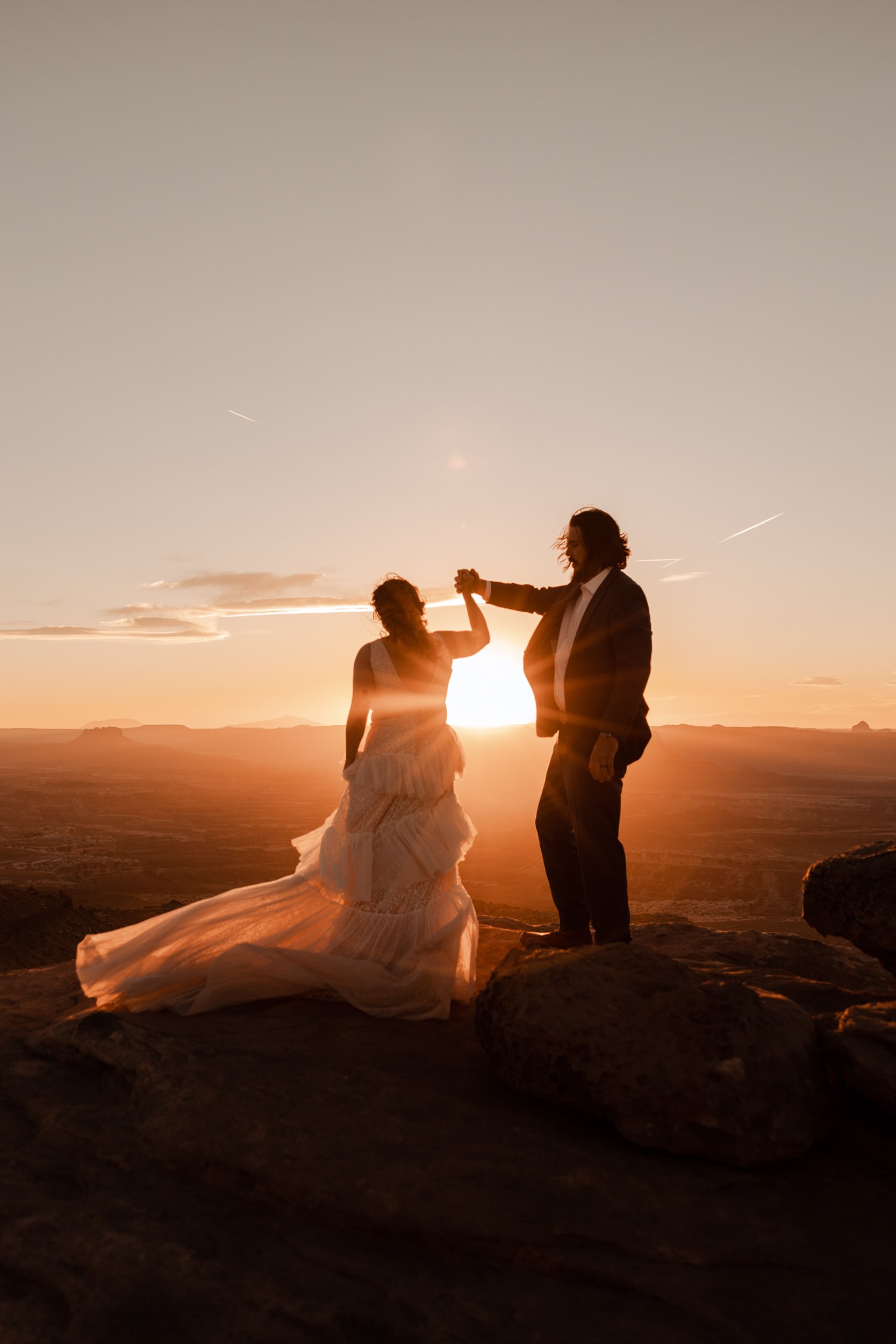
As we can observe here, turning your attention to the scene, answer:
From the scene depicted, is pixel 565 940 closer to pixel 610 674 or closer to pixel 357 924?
pixel 357 924

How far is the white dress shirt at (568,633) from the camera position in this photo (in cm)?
407

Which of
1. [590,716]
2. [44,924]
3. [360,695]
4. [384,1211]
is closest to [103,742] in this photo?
[44,924]

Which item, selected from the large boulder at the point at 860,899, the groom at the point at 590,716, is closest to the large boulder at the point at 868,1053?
the large boulder at the point at 860,899

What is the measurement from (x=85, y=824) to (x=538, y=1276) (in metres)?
34.6

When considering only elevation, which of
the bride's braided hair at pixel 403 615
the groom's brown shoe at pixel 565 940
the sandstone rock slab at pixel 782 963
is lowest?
the sandstone rock slab at pixel 782 963

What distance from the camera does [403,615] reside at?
4.12 metres

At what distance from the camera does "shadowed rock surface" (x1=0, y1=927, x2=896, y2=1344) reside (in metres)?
1.82

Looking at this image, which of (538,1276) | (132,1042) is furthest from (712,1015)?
Result: (132,1042)

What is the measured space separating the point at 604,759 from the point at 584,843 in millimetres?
442

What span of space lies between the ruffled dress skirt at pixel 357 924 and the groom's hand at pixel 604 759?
2.76 feet

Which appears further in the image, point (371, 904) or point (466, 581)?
point (466, 581)

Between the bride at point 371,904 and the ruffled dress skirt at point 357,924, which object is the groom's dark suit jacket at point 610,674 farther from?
the ruffled dress skirt at point 357,924

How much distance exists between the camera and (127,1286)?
1918 mm

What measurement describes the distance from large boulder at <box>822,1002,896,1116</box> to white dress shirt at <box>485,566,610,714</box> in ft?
6.35
